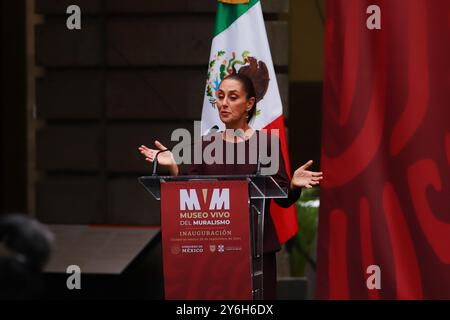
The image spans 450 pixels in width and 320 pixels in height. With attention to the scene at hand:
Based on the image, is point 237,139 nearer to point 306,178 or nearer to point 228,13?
point 306,178

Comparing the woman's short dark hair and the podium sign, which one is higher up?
the woman's short dark hair

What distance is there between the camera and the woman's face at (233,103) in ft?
7.93

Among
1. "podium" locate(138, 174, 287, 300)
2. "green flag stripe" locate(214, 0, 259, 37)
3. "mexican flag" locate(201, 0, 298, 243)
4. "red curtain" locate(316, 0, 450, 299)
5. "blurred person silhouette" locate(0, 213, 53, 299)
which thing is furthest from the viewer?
"green flag stripe" locate(214, 0, 259, 37)

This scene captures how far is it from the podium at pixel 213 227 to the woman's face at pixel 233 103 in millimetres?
294

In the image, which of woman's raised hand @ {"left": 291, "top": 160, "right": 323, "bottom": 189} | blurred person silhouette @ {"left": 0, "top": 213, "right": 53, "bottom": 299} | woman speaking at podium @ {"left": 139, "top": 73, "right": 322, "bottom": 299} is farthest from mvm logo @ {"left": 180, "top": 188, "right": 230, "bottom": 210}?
blurred person silhouette @ {"left": 0, "top": 213, "right": 53, "bottom": 299}

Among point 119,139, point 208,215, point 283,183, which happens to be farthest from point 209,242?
point 119,139

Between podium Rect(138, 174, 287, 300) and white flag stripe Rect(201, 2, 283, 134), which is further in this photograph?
white flag stripe Rect(201, 2, 283, 134)

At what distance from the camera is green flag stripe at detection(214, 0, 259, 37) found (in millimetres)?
3324

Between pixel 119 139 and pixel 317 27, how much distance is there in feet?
6.16

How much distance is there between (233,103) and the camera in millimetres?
2422

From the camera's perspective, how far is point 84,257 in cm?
483

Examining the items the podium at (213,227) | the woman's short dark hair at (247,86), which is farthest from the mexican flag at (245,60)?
the podium at (213,227)
